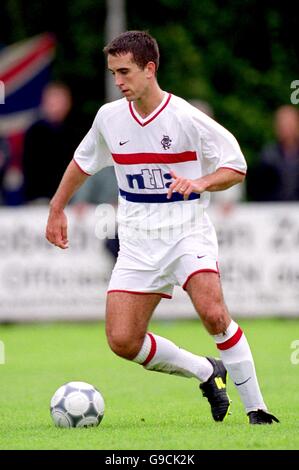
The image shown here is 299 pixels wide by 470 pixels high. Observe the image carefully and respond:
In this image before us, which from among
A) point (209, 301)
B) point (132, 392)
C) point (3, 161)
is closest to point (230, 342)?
point (209, 301)

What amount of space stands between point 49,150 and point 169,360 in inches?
347

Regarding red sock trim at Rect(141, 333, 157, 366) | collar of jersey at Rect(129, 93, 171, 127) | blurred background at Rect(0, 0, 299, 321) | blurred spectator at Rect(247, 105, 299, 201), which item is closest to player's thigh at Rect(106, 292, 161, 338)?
red sock trim at Rect(141, 333, 157, 366)

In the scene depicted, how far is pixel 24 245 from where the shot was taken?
51.9 ft

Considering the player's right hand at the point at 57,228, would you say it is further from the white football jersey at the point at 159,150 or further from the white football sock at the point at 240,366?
the white football sock at the point at 240,366

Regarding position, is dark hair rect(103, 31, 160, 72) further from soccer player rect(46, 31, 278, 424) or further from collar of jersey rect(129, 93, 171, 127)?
collar of jersey rect(129, 93, 171, 127)

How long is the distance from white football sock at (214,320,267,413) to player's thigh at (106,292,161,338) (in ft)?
1.78

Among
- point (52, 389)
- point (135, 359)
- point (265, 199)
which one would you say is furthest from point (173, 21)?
point (135, 359)

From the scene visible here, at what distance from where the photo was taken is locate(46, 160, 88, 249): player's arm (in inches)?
328

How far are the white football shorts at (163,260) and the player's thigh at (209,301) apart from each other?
0.34 feet

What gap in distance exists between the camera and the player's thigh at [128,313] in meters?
8.05

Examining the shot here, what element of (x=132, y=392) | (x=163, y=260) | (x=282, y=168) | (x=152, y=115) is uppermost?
(x=152, y=115)

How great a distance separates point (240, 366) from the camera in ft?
25.6

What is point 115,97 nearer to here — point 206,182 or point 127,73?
point 127,73

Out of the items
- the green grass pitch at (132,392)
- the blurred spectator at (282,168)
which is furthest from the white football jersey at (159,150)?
the blurred spectator at (282,168)
